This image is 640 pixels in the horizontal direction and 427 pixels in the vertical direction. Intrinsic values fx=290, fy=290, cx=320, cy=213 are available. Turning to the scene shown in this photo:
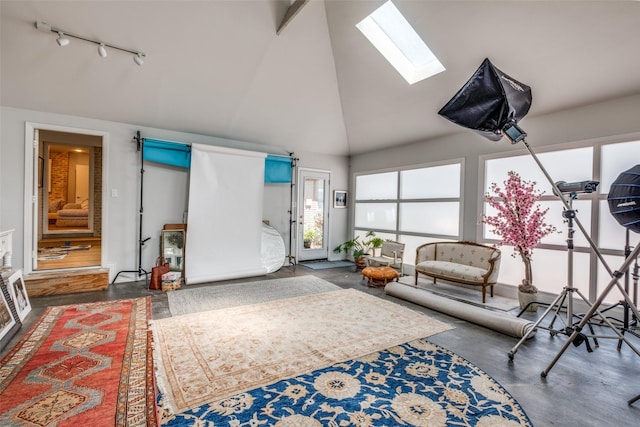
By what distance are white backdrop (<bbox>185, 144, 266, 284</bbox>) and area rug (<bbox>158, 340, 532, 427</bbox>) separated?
319 cm

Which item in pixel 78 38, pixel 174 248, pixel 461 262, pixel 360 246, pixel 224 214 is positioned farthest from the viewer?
pixel 360 246

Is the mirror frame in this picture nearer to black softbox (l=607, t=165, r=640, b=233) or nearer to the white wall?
the white wall

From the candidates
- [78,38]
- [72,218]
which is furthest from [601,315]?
[72,218]

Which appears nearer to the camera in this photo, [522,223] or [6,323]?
[6,323]

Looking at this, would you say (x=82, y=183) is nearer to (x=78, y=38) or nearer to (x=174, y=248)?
(x=174, y=248)

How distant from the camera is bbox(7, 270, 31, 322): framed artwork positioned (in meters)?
2.95

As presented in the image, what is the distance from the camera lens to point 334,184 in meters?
6.97

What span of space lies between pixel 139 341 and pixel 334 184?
513 centimetres

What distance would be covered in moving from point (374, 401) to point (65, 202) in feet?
37.4

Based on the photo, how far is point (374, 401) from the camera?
73.4 inches

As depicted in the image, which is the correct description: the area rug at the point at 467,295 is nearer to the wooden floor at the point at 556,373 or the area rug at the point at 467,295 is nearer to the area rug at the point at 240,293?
the wooden floor at the point at 556,373

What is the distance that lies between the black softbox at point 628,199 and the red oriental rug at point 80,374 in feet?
11.2

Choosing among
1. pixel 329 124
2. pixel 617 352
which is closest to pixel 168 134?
pixel 329 124

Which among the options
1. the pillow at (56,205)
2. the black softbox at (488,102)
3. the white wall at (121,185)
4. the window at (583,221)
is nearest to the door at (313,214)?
the white wall at (121,185)
